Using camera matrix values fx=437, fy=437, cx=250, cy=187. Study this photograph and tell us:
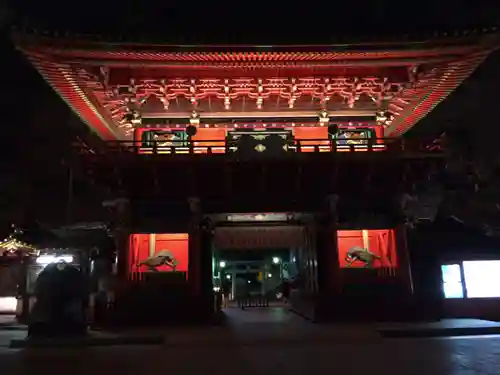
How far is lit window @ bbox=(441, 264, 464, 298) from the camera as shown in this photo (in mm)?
17031

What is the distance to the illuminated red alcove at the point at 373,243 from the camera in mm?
15977

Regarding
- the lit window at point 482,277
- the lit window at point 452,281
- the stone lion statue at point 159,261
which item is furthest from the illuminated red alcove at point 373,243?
the stone lion statue at point 159,261

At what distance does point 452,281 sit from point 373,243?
3736 millimetres

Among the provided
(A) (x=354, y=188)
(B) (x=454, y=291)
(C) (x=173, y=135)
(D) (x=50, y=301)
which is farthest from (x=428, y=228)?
(D) (x=50, y=301)

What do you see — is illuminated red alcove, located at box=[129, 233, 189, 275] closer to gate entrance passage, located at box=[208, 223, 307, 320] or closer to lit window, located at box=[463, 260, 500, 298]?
gate entrance passage, located at box=[208, 223, 307, 320]

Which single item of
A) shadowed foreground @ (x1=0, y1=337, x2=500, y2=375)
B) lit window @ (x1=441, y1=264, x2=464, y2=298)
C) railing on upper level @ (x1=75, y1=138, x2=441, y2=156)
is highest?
railing on upper level @ (x1=75, y1=138, x2=441, y2=156)

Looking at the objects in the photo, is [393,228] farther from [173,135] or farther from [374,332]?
[173,135]

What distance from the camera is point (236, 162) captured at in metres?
15.7

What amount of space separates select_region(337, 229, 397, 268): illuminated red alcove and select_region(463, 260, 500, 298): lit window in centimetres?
348

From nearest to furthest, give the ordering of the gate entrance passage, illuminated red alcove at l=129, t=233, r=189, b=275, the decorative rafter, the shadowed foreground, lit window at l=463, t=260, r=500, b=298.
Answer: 1. the shadowed foreground
2. the decorative rafter
3. illuminated red alcove at l=129, t=233, r=189, b=275
4. lit window at l=463, t=260, r=500, b=298
5. the gate entrance passage

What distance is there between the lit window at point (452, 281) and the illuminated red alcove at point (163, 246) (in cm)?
1004

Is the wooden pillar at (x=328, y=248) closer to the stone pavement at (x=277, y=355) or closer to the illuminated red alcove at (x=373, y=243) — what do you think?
the illuminated red alcove at (x=373, y=243)

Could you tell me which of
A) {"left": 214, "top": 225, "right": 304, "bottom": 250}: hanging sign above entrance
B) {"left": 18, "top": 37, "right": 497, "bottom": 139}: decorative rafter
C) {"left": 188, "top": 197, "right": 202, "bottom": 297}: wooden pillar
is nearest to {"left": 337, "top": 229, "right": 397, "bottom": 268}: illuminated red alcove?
{"left": 214, "top": 225, "right": 304, "bottom": 250}: hanging sign above entrance

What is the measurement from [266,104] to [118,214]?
24.4 ft
